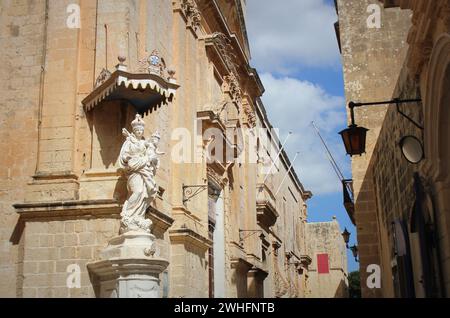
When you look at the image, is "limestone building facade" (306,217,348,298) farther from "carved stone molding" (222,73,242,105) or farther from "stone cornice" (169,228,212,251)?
"stone cornice" (169,228,212,251)

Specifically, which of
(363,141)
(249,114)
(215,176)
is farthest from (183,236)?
(249,114)

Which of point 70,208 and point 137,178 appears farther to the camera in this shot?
point 70,208

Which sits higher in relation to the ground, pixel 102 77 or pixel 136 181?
pixel 102 77

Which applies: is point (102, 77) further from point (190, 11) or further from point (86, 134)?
point (190, 11)

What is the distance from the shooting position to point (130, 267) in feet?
27.7

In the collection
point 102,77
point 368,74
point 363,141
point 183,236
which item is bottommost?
point 183,236

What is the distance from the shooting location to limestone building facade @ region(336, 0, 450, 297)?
830cm

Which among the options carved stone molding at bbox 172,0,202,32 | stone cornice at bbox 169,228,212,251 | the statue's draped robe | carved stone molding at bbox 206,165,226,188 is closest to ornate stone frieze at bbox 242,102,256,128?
carved stone molding at bbox 206,165,226,188

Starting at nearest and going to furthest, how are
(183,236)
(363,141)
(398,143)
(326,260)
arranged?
(363,141)
(398,143)
(183,236)
(326,260)

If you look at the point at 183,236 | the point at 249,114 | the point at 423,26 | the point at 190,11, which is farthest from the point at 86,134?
the point at 249,114

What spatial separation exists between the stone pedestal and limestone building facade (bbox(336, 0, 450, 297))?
394cm

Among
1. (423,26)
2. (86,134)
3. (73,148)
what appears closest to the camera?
(423,26)

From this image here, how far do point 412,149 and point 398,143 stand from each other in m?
1.17
